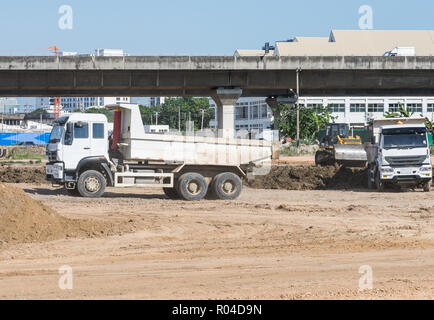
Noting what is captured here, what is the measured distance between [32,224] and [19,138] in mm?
92008

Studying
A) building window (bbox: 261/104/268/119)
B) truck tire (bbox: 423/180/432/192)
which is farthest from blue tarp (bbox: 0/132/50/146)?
truck tire (bbox: 423/180/432/192)

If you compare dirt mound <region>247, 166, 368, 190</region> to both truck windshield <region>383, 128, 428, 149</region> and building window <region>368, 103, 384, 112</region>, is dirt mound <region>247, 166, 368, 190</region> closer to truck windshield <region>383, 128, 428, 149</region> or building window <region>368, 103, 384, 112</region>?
truck windshield <region>383, 128, 428, 149</region>

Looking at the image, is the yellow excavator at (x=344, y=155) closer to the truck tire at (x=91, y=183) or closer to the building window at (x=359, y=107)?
the truck tire at (x=91, y=183)

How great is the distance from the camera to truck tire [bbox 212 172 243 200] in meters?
24.9

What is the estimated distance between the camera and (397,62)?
55.6 m

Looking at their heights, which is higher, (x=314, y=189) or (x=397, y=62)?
(x=397, y=62)

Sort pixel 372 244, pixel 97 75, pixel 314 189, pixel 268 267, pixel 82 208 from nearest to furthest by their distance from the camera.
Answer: pixel 268 267 → pixel 372 244 → pixel 82 208 → pixel 314 189 → pixel 97 75

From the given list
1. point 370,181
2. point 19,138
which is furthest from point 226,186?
point 19,138

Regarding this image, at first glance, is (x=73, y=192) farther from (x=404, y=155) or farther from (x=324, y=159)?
(x=324, y=159)

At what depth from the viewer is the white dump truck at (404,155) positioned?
91.7 feet

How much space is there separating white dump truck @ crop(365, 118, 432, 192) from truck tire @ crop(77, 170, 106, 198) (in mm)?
10934
